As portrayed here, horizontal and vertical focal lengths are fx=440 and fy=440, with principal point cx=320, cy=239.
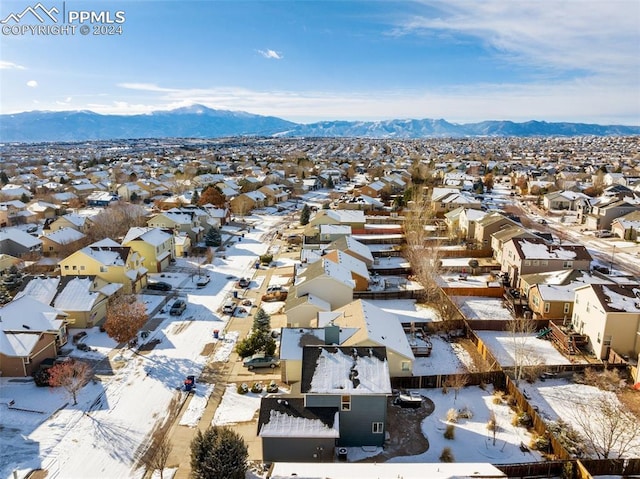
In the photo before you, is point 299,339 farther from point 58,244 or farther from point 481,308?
point 58,244

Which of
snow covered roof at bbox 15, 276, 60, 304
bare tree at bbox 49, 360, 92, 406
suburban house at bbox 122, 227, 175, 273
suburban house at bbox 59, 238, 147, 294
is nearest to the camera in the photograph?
bare tree at bbox 49, 360, 92, 406

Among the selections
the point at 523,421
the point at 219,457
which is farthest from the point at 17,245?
the point at 523,421

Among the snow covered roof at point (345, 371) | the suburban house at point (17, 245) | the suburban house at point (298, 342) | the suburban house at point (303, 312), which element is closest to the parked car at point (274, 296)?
the suburban house at point (303, 312)

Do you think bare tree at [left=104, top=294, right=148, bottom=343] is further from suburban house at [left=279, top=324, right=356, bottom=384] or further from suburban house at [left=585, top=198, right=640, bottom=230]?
suburban house at [left=585, top=198, right=640, bottom=230]

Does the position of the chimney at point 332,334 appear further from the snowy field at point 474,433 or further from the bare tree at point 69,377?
the bare tree at point 69,377

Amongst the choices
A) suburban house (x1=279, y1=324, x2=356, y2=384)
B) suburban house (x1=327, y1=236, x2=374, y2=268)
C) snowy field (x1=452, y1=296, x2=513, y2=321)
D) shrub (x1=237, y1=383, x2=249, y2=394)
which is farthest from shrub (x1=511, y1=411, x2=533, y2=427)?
suburban house (x1=327, y1=236, x2=374, y2=268)

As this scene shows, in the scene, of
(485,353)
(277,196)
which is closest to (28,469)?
(485,353)

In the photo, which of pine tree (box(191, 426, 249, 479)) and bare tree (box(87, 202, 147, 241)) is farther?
bare tree (box(87, 202, 147, 241))

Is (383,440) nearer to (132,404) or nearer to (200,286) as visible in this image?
(132,404)
